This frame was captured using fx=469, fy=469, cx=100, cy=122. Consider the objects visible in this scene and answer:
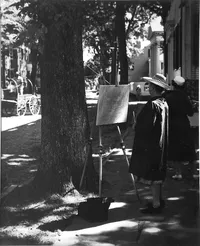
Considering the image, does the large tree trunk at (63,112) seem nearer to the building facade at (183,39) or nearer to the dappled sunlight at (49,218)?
the dappled sunlight at (49,218)

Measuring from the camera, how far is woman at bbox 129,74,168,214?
216 inches

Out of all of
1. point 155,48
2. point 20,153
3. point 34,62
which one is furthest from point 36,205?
point 155,48

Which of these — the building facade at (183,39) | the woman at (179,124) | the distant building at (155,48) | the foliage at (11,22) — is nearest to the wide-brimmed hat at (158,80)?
→ the distant building at (155,48)

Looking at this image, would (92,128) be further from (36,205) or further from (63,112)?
(36,205)

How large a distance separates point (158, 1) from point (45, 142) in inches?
99.7

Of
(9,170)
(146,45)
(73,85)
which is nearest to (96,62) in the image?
(73,85)

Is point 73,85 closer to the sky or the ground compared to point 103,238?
closer to the sky

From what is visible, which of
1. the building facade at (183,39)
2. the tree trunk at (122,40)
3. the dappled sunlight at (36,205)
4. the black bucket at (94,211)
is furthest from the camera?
the building facade at (183,39)

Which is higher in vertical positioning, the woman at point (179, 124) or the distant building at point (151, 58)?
the distant building at point (151, 58)

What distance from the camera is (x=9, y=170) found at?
6703mm

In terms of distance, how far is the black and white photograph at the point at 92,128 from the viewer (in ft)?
18.2

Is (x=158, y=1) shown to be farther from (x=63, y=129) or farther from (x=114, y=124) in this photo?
(x=63, y=129)

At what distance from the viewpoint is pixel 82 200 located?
20.6 ft

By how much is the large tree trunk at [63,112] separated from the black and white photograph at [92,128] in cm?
1
